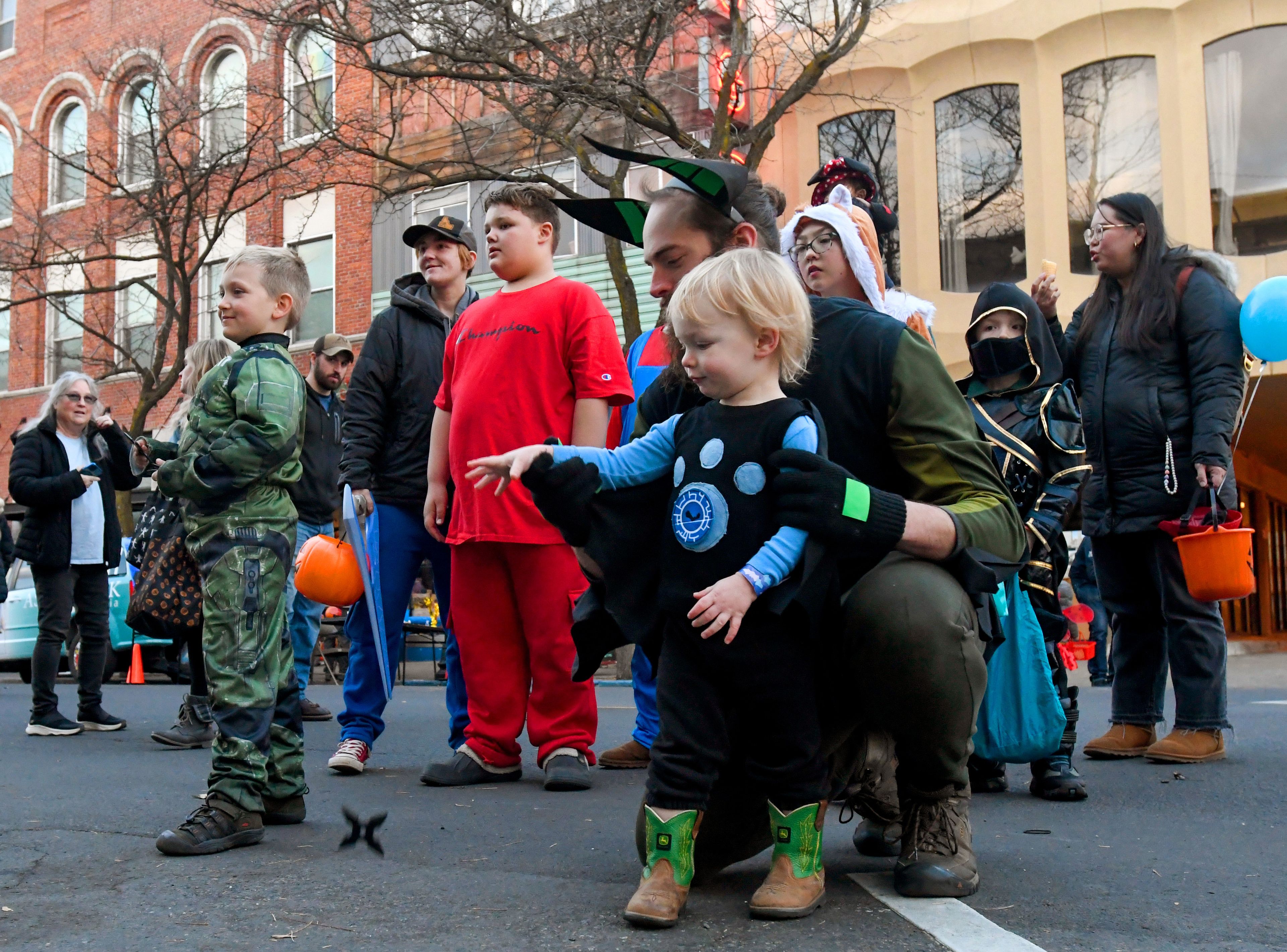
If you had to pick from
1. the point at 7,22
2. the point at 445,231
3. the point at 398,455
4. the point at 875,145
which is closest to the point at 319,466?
the point at 398,455

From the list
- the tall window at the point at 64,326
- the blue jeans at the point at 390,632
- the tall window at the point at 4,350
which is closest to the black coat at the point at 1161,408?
the blue jeans at the point at 390,632

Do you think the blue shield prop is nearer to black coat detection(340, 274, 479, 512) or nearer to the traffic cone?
black coat detection(340, 274, 479, 512)

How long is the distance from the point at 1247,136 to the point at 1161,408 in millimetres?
13136

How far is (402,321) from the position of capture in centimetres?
577

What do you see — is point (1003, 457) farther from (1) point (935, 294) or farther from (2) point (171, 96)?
(2) point (171, 96)

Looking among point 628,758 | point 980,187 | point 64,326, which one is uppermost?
point 64,326

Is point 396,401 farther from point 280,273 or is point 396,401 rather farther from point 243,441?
point 243,441

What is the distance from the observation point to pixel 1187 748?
5.24 m

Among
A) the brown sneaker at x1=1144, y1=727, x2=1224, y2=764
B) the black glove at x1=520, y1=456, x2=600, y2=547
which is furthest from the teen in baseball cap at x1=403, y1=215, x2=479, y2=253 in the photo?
the brown sneaker at x1=1144, y1=727, x2=1224, y2=764

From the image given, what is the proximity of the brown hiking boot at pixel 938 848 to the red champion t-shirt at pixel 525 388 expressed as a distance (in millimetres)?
2157

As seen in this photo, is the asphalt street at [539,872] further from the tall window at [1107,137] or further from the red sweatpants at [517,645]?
the tall window at [1107,137]

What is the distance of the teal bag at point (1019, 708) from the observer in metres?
3.69

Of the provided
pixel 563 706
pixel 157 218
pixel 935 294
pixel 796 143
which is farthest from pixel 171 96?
pixel 563 706

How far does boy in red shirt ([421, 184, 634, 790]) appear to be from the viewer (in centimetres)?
483
